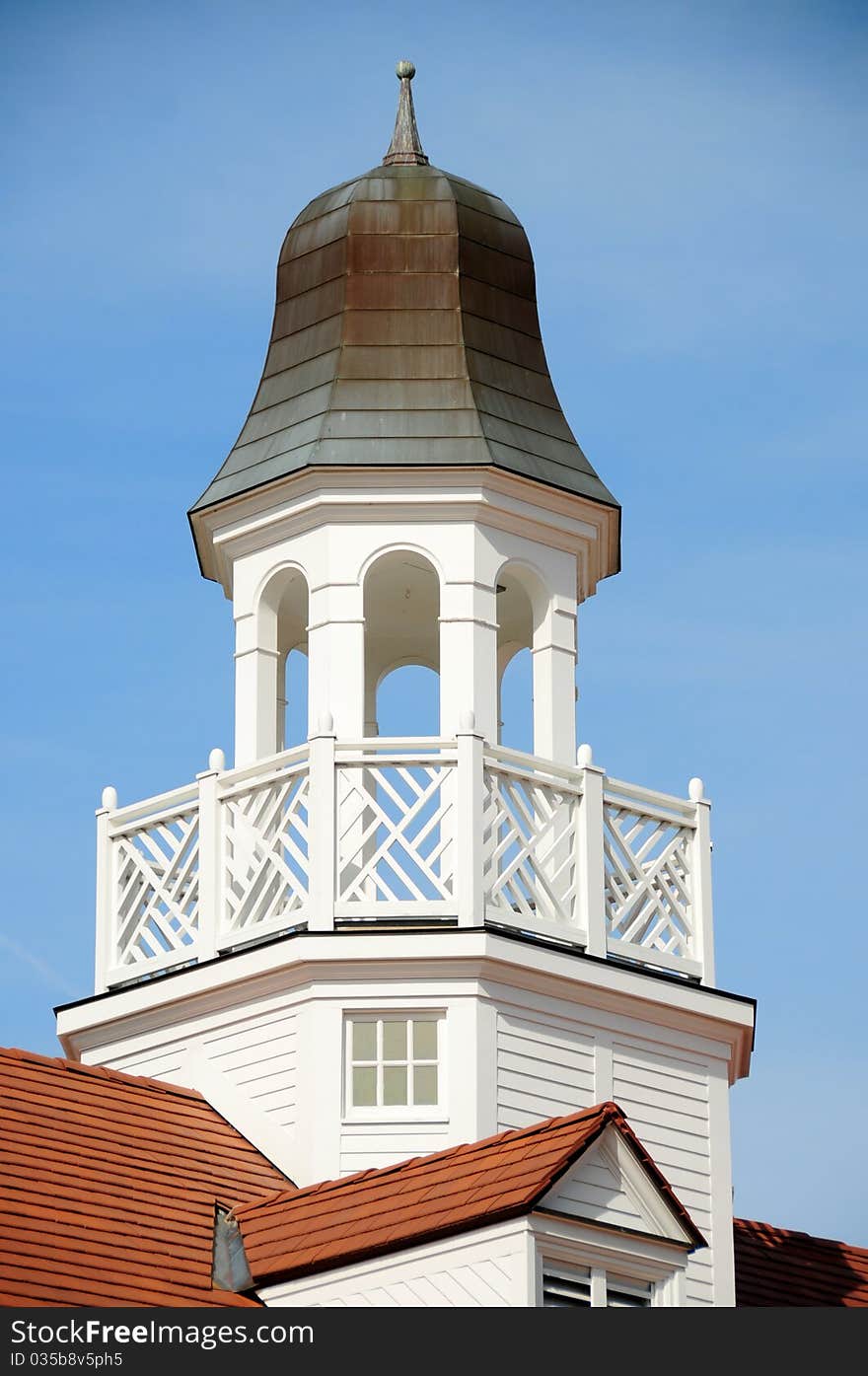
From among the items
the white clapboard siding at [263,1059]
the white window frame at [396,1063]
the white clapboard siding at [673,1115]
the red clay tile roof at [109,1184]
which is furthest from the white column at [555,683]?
the red clay tile roof at [109,1184]

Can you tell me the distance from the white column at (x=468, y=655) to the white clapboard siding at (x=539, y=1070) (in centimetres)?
279

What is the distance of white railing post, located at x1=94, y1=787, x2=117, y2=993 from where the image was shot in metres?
27.2

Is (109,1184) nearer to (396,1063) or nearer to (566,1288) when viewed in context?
(396,1063)

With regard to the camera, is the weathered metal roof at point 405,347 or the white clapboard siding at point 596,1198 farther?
the weathered metal roof at point 405,347

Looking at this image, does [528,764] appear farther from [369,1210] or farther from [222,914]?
[369,1210]

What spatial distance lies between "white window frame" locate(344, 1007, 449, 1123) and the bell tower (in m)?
0.02

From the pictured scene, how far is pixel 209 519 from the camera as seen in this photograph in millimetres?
28969

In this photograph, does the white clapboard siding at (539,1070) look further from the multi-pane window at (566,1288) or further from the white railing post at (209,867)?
the multi-pane window at (566,1288)

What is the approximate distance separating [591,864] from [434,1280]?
5288 mm

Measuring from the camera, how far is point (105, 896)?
27375 millimetres

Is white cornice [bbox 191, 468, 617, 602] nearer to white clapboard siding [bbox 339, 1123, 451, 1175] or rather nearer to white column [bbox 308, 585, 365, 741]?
white column [bbox 308, 585, 365, 741]

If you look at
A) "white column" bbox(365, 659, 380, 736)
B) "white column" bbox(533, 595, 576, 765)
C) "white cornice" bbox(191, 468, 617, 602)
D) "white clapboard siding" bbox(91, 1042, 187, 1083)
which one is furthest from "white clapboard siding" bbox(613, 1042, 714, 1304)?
"white column" bbox(365, 659, 380, 736)

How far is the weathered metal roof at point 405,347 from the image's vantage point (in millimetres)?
28203

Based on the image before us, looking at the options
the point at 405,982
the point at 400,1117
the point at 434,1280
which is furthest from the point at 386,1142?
the point at 434,1280
